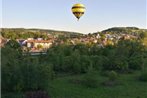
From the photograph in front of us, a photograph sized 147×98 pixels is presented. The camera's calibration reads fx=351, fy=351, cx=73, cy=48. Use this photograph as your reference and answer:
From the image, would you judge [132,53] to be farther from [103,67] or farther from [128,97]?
[128,97]

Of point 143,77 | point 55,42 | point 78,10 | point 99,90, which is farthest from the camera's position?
point 55,42

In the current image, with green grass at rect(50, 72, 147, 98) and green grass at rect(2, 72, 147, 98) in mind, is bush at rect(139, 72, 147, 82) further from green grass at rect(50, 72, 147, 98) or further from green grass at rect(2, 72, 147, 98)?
green grass at rect(50, 72, 147, 98)

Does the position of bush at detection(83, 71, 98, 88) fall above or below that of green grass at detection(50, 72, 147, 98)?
above

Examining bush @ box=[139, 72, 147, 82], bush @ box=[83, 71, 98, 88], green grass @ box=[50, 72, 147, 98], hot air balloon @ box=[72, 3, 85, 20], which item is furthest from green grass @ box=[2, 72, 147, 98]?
hot air balloon @ box=[72, 3, 85, 20]

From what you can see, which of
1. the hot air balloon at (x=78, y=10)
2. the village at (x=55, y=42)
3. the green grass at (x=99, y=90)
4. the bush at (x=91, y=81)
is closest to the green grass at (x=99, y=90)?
the green grass at (x=99, y=90)

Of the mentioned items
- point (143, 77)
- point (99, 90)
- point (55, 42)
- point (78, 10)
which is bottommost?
point (99, 90)

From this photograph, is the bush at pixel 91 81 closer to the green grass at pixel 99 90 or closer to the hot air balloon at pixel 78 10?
the green grass at pixel 99 90

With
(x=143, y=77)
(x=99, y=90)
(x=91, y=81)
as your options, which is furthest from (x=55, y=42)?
(x=99, y=90)

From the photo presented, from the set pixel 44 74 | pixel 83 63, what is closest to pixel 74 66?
pixel 83 63

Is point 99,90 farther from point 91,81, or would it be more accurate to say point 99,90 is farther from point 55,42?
point 55,42
